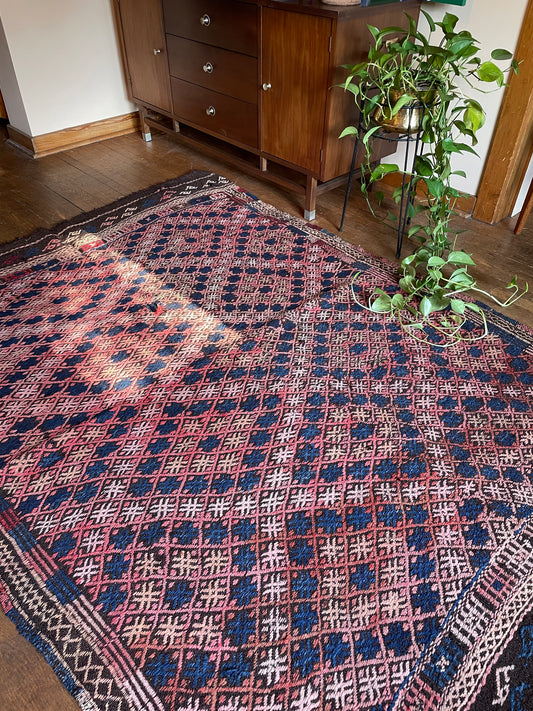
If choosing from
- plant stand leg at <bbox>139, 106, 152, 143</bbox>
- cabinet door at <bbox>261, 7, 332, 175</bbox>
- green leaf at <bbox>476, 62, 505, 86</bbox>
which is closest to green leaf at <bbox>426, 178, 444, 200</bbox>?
green leaf at <bbox>476, 62, 505, 86</bbox>

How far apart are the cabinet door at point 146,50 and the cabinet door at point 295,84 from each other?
75 cm

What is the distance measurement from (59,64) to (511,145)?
7.24ft

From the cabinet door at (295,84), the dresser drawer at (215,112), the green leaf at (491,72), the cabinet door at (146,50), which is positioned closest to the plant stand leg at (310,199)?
the cabinet door at (295,84)

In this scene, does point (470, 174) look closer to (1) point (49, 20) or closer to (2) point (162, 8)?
(2) point (162, 8)

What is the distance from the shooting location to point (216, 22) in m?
2.31

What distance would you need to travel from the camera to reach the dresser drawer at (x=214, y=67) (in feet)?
7.55

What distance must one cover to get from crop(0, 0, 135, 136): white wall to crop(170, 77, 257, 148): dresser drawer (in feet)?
1.86

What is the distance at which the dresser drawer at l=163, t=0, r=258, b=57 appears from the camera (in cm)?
217

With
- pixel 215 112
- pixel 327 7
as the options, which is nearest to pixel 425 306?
pixel 327 7

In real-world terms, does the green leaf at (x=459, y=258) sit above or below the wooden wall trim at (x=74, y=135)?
above

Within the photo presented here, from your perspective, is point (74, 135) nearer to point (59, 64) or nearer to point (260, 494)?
point (59, 64)

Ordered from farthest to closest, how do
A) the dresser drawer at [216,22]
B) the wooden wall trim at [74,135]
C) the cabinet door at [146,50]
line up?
1. the wooden wall trim at [74,135]
2. the cabinet door at [146,50]
3. the dresser drawer at [216,22]

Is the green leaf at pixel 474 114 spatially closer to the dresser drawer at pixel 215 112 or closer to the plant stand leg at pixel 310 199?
the plant stand leg at pixel 310 199

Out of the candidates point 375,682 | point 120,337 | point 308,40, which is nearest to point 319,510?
point 375,682
